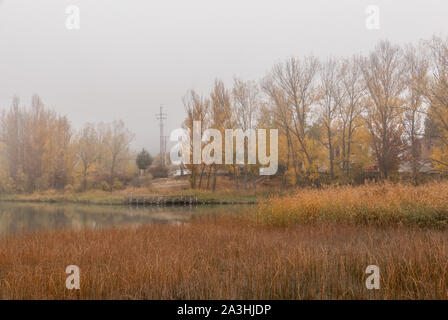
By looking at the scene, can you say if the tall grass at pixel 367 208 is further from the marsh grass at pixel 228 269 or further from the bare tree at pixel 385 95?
the bare tree at pixel 385 95

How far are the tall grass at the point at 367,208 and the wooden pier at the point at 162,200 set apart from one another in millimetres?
14191

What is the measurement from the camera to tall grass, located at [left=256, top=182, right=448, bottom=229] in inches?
321

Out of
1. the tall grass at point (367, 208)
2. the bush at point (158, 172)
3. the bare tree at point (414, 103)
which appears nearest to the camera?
the tall grass at point (367, 208)

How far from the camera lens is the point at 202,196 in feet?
83.1

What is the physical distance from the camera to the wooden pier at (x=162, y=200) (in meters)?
24.6

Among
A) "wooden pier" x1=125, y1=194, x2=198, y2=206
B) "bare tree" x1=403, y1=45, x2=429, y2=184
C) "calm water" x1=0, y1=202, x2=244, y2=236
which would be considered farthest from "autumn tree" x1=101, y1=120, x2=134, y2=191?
"bare tree" x1=403, y1=45, x2=429, y2=184

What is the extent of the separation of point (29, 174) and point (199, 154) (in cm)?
1361

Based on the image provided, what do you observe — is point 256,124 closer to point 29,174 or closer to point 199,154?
point 199,154

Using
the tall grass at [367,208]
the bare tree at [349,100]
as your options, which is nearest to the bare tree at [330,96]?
the bare tree at [349,100]

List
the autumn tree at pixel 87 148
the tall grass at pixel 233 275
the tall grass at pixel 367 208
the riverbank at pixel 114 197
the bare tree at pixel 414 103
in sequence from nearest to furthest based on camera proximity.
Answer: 1. the tall grass at pixel 233 275
2. the tall grass at pixel 367 208
3. the bare tree at pixel 414 103
4. the riverbank at pixel 114 197
5. the autumn tree at pixel 87 148

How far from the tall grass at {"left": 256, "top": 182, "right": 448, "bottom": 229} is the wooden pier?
14.2m

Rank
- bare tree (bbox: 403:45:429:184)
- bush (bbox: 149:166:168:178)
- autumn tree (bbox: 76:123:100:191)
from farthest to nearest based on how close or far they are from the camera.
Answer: bush (bbox: 149:166:168:178)
autumn tree (bbox: 76:123:100:191)
bare tree (bbox: 403:45:429:184)

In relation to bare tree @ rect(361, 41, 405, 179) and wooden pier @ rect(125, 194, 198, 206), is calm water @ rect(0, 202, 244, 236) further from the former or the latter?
bare tree @ rect(361, 41, 405, 179)

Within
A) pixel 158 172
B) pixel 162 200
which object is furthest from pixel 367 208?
pixel 158 172
